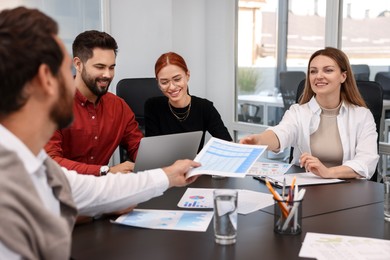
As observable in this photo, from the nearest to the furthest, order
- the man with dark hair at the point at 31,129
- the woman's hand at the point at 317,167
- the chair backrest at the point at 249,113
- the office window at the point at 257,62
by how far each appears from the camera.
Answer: the man with dark hair at the point at 31,129 → the woman's hand at the point at 317,167 → the office window at the point at 257,62 → the chair backrest at the point at 249,113

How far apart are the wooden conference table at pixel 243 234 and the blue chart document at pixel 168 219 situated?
1.2 inches

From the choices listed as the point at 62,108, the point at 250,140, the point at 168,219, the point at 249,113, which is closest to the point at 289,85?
the point at 249,113

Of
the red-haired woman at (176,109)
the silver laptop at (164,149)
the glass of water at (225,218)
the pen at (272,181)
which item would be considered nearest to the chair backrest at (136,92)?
the red-haired woman at (176,109)

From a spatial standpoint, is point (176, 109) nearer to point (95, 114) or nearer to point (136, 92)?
point (95, 114)

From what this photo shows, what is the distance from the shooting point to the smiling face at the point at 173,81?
2768 millimetres

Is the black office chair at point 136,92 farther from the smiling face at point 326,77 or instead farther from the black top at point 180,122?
the smiling face at point 326,77

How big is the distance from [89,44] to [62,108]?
158 cm

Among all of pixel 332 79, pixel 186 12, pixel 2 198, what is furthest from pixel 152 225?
pixel 186 12

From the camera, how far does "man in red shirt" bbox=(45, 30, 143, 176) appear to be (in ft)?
8.01

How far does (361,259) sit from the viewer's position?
3.97ft

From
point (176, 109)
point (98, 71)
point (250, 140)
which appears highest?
point (98, 71)

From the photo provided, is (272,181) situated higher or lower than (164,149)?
lower

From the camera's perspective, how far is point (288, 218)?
4.56 feet

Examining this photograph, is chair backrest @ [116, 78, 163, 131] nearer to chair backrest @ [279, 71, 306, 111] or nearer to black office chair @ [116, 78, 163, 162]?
black office chair @ [116, 78, 163, 162]
